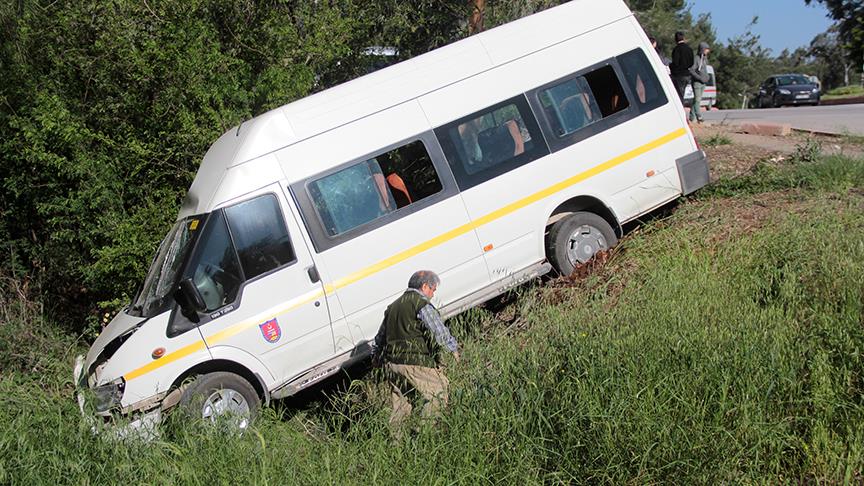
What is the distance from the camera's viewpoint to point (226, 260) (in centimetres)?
795

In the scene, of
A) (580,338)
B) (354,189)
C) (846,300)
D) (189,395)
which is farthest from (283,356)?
(846,300)

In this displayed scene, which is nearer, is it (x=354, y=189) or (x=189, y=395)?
(x=189, y=395)

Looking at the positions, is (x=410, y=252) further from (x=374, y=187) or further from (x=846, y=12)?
(x=846, y=12)

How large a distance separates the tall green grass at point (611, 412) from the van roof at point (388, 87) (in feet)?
8.62

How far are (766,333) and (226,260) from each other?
189 inches

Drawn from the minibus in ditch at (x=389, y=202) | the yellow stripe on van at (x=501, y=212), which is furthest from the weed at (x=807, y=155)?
the yellow stripe on van at (x=501, y=212)

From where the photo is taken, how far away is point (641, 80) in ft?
30.9

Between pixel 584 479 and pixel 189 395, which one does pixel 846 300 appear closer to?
pixel 584 479

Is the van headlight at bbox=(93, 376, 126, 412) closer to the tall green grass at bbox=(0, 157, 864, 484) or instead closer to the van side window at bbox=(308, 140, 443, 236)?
the tall green grass at bbox=(0, 157, 864, 484)

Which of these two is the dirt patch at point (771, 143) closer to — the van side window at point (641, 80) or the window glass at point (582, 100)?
the van side window at point (641, 80)

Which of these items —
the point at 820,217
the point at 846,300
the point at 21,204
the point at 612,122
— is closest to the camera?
the point at 846,300

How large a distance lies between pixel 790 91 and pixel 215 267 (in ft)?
98.5

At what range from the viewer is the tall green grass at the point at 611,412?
5152mm

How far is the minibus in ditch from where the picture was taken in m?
7.86
